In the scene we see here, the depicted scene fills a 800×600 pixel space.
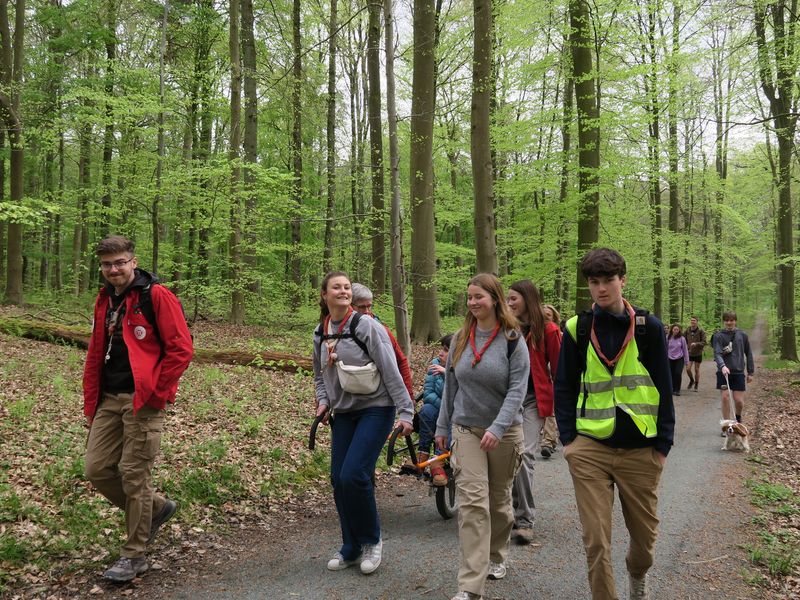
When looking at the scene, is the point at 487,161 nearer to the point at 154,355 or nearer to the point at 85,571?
the point at 154,355

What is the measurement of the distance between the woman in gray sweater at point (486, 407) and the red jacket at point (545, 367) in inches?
50.1

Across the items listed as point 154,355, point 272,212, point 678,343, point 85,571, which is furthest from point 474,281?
point 678,343

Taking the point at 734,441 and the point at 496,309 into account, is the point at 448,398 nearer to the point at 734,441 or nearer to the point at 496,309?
the point at 496,309

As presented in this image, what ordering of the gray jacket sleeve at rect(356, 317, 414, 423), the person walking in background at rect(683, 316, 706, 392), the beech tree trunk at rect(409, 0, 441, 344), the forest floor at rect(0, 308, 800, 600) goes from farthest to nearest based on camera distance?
the person walking in background at rect(683, 316, 706, 392) < the beech tree trunk at rect(409, 0, 441, 344) < the gray jacket sleeve at rect(356, 317, 414, 423) < the forest floor at rect(0, 308, 800, 600)

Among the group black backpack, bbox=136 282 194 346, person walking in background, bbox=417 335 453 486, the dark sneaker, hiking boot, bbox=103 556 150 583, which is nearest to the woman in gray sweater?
person walking in background, bbox=417 335 453 486

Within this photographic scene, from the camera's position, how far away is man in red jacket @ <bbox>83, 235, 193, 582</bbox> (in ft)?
13.0

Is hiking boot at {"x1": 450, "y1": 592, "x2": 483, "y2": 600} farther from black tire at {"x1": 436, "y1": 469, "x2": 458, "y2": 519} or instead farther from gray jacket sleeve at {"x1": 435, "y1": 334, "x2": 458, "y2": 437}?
black tire at {"x1": 436, "y1": 469, "x2": 458, "y2": 519}

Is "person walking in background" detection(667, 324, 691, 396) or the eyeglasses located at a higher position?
the eyeglasses

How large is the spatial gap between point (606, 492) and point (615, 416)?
448 mm

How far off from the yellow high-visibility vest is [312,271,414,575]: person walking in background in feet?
4.63

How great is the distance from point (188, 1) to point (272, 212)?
33.7ft

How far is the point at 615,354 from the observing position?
123 inches

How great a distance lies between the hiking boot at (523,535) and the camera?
4773 mm

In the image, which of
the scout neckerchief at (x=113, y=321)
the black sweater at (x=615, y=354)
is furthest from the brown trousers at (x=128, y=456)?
the black sweater at (x=615, y=354)
